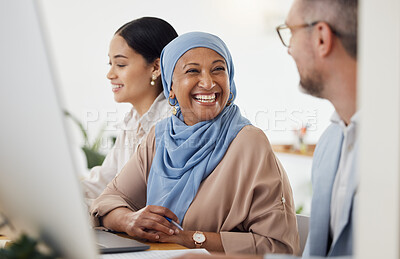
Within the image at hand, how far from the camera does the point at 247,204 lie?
4.30ft

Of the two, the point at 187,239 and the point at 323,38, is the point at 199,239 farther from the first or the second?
the point at 323,38

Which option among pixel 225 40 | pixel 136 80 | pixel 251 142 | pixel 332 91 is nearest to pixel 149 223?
pixel 251 142

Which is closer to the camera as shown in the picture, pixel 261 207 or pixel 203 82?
A: pixel 261 207

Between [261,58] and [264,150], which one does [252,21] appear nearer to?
[261,58]

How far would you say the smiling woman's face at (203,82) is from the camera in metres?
1.52

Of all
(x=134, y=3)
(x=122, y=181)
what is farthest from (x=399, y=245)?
(x=134, y=3)

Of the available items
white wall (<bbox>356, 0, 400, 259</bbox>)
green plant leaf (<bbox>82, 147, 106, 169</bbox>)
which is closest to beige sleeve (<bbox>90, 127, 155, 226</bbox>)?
white wall (<bbox>356, 0, 400, 259</bbox>)

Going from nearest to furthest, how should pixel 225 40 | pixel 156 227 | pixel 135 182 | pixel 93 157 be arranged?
pixel 156 227 → pixel 135 182 → pixel 93 157 → pixel 225 40

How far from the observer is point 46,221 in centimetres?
65

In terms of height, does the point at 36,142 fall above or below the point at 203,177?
above

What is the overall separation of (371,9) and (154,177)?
3.84 ft

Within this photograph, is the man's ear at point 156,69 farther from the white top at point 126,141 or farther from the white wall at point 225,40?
the white wall at point 225,40

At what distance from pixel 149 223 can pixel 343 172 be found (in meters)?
0.60

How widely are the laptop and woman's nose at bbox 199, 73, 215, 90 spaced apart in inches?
34.9
